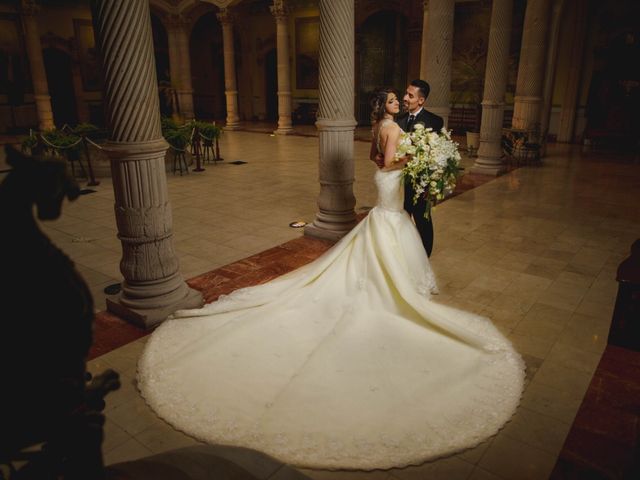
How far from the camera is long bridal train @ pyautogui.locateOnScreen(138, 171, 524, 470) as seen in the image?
2.71 meters

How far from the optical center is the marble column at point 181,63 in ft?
65.8

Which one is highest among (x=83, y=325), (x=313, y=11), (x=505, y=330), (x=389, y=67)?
(x=313, y=11)

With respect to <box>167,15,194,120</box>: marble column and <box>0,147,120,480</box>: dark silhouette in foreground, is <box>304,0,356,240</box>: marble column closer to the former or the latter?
<box>0,147,120,480</box>: dark silhouette in foreground

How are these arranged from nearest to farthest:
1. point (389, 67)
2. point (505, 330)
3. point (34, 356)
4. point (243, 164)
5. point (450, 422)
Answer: point (34, 356)
point (450, 422)
point (505, 330)
point (243, 164)
point (389, 67)

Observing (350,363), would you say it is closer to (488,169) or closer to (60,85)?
(488,169)

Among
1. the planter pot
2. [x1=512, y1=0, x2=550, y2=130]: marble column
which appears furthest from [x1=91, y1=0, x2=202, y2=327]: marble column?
the planter pot

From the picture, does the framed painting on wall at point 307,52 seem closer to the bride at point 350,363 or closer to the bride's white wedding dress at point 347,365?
the bride at point 350,363

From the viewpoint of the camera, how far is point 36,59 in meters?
15.9

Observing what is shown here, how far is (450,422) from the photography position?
2.80 metres

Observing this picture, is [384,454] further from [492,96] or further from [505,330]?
[492,96]

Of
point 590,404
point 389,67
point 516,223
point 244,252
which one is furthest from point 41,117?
point 590,404

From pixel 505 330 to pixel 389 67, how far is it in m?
16.9

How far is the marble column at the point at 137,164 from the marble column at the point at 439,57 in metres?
5.39

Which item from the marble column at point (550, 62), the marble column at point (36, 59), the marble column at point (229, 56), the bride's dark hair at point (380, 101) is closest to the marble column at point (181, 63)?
the marble column at point (229, 56)
